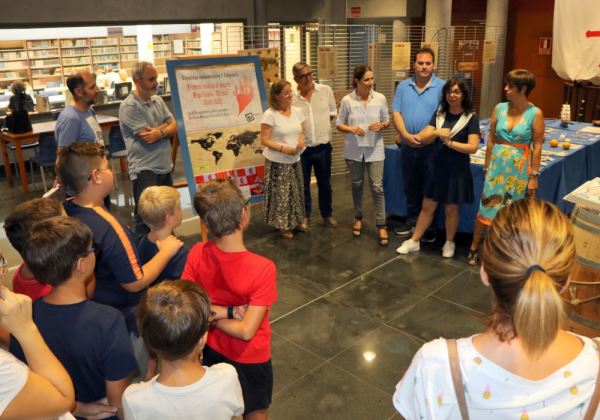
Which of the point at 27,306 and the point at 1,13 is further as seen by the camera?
the point at 1,13

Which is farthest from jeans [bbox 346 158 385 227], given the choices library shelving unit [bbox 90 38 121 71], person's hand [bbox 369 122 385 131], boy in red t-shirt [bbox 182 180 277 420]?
library shelving unit [bbox 90 38 121 71]

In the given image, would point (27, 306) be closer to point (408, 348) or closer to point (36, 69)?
point (408, 348)

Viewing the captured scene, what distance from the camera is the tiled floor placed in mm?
2904

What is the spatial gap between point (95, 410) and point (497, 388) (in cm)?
125

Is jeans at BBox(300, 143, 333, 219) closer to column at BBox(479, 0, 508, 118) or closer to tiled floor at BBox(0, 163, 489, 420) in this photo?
tiled floor at BBox(0, 163, 489, 420)

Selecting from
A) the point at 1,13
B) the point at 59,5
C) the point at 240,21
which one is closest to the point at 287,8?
the point at 240,21

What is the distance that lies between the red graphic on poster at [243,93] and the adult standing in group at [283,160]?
30cm

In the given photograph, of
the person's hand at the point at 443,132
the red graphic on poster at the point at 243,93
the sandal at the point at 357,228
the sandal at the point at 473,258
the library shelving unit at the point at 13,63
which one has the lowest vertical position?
the sandal at the point at 473,258

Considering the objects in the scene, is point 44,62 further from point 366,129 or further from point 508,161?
point 508,161

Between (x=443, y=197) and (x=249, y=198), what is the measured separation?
1790 millimetres

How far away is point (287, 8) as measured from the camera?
7969 mm

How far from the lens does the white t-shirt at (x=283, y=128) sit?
15.1 ft

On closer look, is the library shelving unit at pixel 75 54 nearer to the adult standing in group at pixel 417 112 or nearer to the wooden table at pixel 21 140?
the wooden table at pixel 21 140

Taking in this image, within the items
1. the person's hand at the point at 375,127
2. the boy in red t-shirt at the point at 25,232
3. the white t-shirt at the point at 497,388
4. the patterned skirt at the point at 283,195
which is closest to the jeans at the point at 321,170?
the patterned skirt at the point at 283,195
